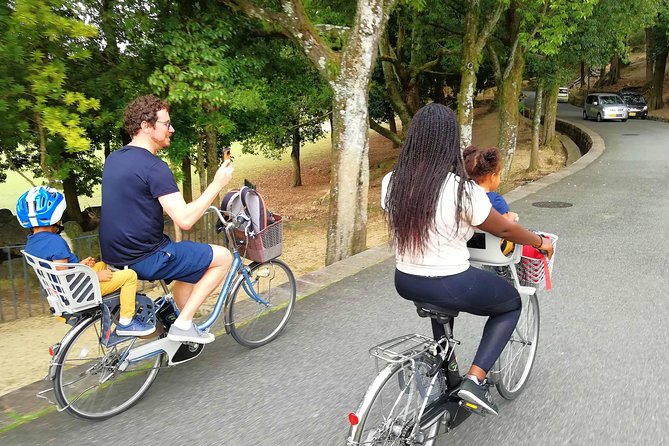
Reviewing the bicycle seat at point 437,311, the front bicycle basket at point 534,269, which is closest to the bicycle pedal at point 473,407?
the bicycle seat at point 437,311

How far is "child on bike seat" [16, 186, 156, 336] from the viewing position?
11.1ft

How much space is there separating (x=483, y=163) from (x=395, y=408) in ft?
4.43

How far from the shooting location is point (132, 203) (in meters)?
3.51

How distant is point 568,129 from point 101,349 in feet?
89.0

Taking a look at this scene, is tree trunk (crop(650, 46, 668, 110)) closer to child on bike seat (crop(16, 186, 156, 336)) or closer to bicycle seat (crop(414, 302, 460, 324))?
bicycle seat (crop(414, 302, 460, 324))

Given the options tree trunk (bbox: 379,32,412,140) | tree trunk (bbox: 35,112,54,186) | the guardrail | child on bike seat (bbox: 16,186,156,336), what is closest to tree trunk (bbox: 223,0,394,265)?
the guardrail

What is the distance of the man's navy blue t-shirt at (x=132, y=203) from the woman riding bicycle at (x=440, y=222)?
1.47 metres

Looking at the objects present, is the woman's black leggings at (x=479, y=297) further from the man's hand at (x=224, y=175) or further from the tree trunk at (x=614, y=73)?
the tree trunk at (x=614, y=73)

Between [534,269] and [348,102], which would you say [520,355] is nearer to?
[534,269]

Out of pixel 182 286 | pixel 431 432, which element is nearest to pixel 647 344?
pixel 431 432

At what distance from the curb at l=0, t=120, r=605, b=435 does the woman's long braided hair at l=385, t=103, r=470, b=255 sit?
33 centimetres

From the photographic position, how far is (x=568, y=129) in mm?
27094

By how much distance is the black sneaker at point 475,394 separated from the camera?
2.85 metres

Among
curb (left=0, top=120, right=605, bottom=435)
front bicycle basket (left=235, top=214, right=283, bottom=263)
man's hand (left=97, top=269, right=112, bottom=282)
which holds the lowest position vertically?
curb (left=0, top=120, right=605, bottom=435)
